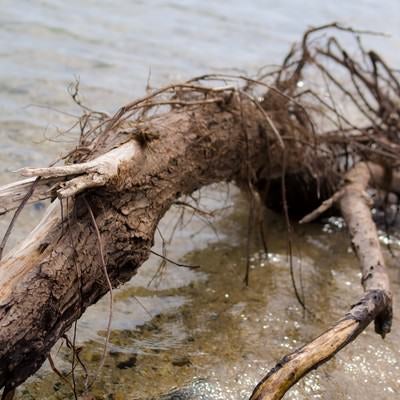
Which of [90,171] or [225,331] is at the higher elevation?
[90,171]

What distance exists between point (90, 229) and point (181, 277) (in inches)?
50.2

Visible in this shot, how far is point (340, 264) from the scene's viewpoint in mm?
3918

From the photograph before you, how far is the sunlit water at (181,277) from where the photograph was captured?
270cm

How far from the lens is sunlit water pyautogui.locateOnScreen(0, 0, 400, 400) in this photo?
2.70m

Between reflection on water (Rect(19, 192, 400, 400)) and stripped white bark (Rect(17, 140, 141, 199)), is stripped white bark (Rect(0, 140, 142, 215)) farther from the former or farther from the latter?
reflection on water (Rect(19, 192, 400, 400))

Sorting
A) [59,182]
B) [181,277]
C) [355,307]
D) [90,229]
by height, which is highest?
[59,182]

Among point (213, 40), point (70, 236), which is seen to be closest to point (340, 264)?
point (70, 236)

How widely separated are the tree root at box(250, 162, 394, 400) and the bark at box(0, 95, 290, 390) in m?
0.68

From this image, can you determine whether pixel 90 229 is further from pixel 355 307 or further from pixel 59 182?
pixel 355 307

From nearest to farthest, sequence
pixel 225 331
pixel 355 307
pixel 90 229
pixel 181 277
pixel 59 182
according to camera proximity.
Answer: pixel 59 182
pixel 90 229
pixel 355 307
pixel 225 331
pixel 181 277

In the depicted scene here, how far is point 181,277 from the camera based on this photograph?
11.6 feet

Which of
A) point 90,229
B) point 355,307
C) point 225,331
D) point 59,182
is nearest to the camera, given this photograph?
point 59,182

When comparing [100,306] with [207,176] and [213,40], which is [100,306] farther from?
[213,40]

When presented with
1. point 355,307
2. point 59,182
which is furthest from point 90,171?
point 355,307
